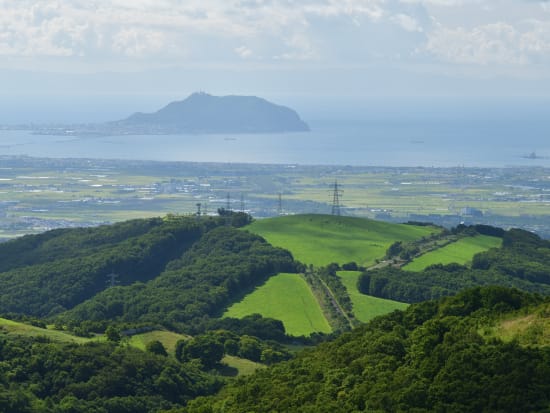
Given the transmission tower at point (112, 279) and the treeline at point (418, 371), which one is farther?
the transmission tower at point (112, 279)

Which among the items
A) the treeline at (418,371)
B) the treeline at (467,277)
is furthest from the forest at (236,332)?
the treeline at (467,277)

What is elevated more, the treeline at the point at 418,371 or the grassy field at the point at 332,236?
the treeline at the point at 418,371

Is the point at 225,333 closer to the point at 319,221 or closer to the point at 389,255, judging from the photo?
the point at 389,255

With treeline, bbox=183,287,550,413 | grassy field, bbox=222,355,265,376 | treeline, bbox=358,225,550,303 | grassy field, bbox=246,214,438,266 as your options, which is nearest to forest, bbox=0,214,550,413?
treeline, bbox=183,287,550,413

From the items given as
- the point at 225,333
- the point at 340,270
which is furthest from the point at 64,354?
the point at 340,270

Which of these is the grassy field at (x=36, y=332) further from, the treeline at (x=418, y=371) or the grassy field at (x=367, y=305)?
the grassy field at (x=367, y=305)

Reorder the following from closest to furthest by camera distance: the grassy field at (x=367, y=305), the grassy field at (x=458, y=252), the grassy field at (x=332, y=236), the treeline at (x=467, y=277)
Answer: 1. the grassy field at (x=367, y=305)
2. the treeline at (x=467, y=277)
3. the grassy field at (x=458, y=252)
4. the grassy field at (x=332, y=236)

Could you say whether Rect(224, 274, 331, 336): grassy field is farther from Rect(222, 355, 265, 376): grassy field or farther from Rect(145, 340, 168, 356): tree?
Rect(145, 340, 168, 356): tree

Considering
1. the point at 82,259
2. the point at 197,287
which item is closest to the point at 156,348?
the point at 197,287
